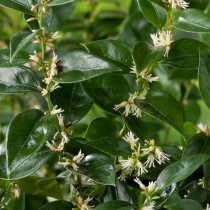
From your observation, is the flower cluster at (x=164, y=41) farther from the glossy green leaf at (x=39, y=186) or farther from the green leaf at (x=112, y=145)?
the glossy green leaf at (x=39, y=186)

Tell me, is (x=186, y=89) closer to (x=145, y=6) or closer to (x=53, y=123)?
(x=145, y=6)

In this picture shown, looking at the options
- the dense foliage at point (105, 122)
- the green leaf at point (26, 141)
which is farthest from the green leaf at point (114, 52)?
the green leaf at point (26, 141)

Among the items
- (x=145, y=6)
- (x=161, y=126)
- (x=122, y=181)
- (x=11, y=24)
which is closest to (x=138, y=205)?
(x=122, y=181)

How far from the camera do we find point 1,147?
2.93 feet

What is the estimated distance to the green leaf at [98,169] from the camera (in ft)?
2.47

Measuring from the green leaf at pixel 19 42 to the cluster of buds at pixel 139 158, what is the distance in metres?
0.18

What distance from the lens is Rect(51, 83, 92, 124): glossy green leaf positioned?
86 cm

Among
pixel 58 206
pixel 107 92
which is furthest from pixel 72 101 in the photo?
pixel 58 206

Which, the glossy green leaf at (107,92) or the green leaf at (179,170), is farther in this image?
the glossy green leaf at (107,92)

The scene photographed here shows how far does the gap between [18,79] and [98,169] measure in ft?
0.55

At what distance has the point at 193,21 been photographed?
0.82 meters

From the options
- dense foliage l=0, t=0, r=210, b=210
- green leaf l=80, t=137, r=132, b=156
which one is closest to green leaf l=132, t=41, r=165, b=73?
dense foliage l=0, t=0, r=210, b=210

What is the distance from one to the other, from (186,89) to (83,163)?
682 mm

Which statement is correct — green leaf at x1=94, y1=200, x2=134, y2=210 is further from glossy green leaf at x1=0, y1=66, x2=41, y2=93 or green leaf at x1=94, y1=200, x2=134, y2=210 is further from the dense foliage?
glossy green leaf at x1=0, y1=66, x2=41, y2=93
